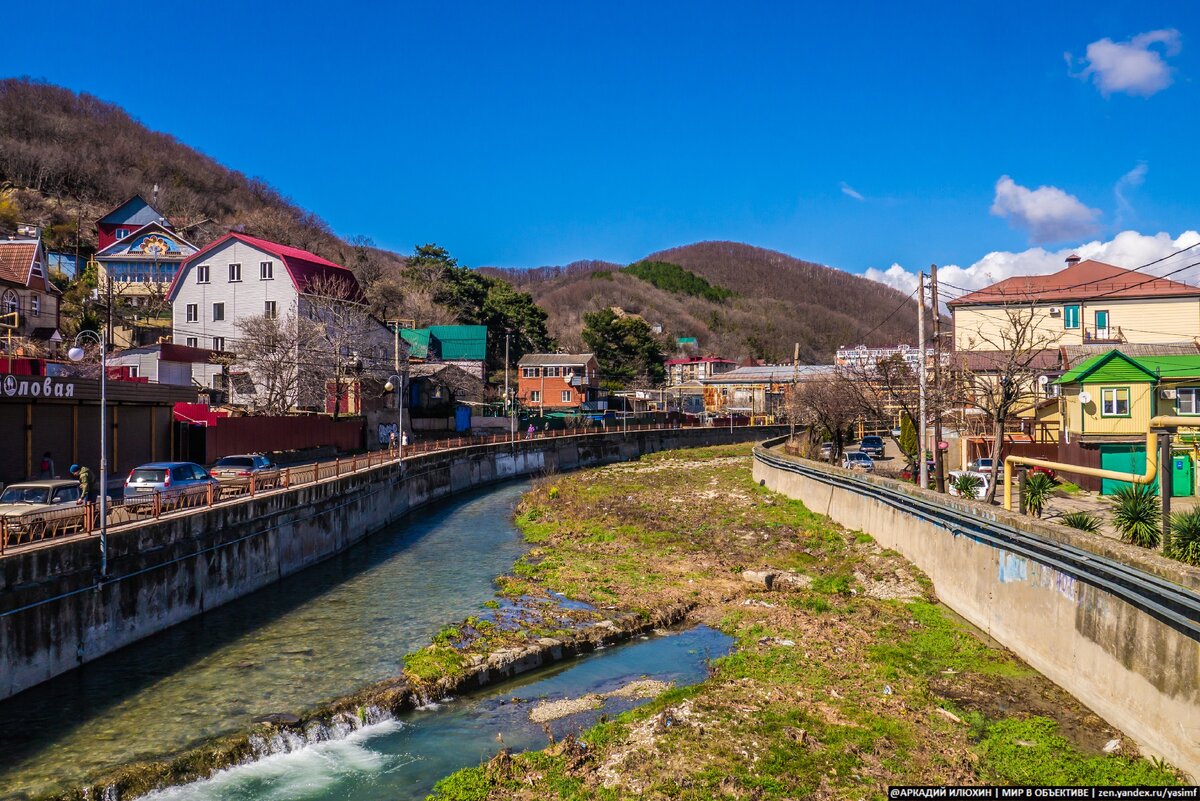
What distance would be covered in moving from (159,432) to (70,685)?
24205 mm

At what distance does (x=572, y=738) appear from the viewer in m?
12.7

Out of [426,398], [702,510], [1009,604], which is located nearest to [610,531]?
[702,510]

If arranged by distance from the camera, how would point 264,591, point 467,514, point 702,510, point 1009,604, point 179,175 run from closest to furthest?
point 1009,604 < point 264,591 < point 702,510 < point 467,514 < point 179,175

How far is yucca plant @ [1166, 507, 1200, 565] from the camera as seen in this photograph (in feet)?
50.9

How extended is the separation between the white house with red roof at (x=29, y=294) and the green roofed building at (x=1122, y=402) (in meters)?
52.1

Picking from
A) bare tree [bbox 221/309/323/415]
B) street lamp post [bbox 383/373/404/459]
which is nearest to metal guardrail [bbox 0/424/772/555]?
street lamp post [bbox 383/373/404/459]

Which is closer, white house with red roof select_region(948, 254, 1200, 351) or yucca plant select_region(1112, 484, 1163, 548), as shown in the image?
yucca plant select_region(1112, 484, 1163, 548)

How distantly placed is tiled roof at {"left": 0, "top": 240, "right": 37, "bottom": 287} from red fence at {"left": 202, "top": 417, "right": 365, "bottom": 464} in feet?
61.1

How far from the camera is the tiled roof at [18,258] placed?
48.6 m

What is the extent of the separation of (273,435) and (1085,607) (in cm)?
3943

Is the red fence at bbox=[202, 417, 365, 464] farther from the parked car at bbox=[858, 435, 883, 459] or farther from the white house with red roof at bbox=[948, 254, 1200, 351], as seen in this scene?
the white house with red roof at bbox=[948, 254, 1200, 351]

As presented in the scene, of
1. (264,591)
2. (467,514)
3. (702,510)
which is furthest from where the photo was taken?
(467,514)

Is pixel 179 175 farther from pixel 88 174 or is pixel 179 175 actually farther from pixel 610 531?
pixel 610 531

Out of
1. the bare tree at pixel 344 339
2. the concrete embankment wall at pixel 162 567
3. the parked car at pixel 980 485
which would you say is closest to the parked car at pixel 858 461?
the parked car at pixel 980 485
